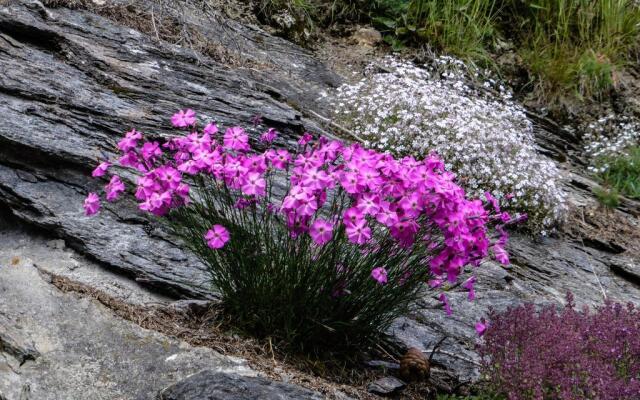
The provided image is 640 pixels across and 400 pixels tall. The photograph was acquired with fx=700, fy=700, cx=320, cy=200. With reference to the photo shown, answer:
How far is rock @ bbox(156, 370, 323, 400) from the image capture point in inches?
96.8

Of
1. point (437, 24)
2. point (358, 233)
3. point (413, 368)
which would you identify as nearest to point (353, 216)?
point (358, 233)

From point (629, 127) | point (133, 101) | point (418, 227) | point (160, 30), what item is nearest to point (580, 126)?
point (629, 127)

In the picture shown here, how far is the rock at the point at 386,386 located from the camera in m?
3.01

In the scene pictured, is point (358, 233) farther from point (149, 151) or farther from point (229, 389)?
point (149, 151)

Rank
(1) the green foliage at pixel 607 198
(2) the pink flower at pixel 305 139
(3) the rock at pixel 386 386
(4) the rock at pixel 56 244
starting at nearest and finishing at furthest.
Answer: (2) the pink flower at pixel 305 139
(3) the rock at pixel 386 386
(4) the rock at pixel 56 244
(1) the green foliage at pixel 607 198

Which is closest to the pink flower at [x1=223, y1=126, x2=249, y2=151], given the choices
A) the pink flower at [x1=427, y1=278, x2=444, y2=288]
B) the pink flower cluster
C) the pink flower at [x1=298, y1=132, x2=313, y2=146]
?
the pink flower cluster

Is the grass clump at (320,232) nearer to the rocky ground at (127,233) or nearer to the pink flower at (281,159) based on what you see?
the pink flower at (281,159)

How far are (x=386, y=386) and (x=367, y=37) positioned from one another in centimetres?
512

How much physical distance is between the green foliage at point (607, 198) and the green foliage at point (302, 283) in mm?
4015

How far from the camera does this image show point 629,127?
7340 millimetres

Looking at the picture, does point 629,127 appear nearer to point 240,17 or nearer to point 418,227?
point 240,17

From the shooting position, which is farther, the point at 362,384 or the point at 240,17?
the point at 240,17

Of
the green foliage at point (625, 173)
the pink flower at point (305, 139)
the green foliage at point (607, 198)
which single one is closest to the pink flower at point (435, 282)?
the pink flower at point (305, 139)

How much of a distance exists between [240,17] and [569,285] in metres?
3.96
